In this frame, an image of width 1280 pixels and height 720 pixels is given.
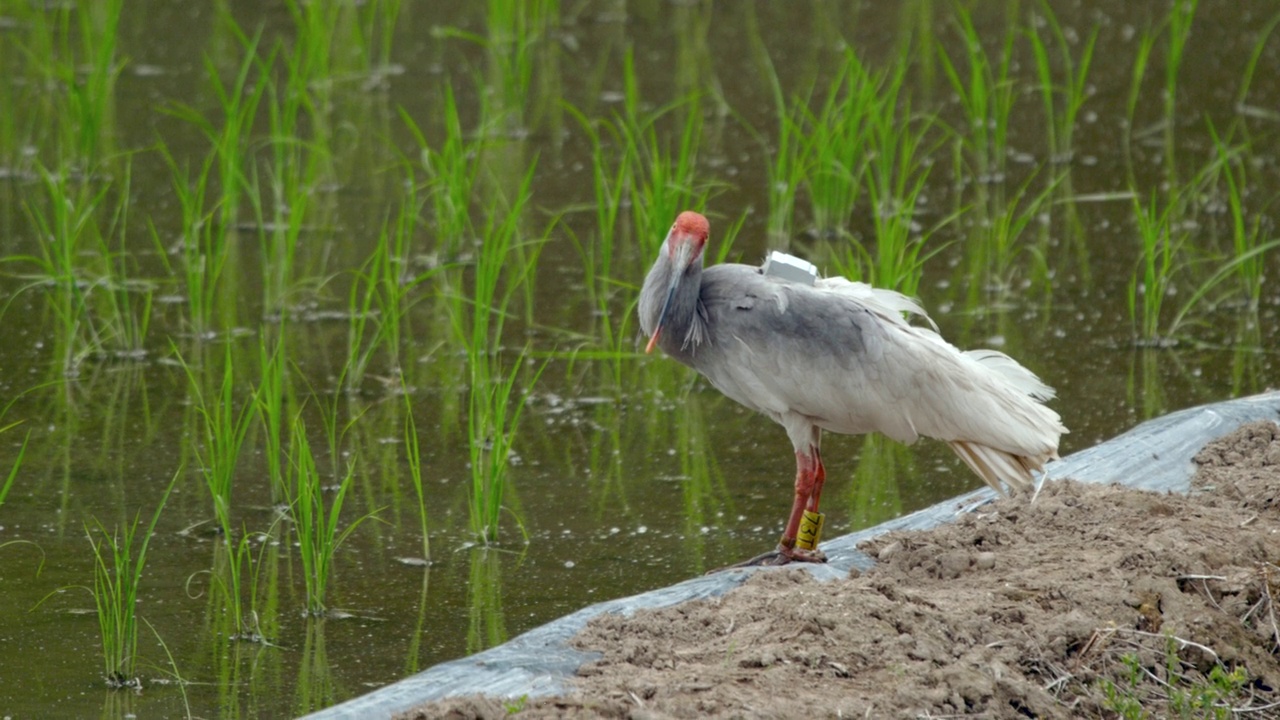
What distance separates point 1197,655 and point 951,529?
0.69 meters

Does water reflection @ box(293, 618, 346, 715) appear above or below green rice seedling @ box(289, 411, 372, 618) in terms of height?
below

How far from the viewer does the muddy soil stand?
302 centimetres

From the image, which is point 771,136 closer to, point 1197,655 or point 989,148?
point 989,148

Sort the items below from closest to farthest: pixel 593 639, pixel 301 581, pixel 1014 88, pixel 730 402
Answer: pixel 593 639 < pixel 301 581 < pixel 730 402 < pixel 1014 88

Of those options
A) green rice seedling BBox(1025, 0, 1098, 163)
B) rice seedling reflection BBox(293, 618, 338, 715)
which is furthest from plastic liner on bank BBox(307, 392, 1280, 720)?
green rice seedling BBox(1025, 0, 1098, 163)

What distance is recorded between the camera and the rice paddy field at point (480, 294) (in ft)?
13.7

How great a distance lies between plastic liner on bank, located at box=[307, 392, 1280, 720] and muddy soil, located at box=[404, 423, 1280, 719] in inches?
2.7

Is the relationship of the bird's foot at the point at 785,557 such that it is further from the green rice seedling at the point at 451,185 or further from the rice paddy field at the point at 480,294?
the green rice seedling at the point at 451,185

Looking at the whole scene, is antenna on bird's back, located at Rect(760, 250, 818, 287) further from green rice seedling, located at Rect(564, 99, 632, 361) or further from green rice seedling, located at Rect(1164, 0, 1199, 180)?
green rice seedling, located at Rect(1164, 0, 1199, 180)

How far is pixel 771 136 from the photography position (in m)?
8.18

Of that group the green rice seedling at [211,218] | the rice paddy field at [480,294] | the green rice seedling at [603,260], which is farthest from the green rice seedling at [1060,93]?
the green rice seedling at [211,218]

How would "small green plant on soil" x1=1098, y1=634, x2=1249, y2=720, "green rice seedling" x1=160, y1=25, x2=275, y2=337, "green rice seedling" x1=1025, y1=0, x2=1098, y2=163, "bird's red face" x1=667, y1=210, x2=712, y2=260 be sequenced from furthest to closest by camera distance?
"green rice seedling" x1=1025, y1=0, x2=1098, y2=163 → "green rice seedling" x1=160, y1=25, x2=275, y2=337 → "bird's red face" x1=667, y1=210, x2=712, y2=260 → "small green plant on soil" x1=1098, y1=634, x2=1249, y2=720

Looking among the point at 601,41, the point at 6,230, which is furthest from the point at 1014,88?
the point at 6,230

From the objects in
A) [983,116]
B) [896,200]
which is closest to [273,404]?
[896,200]
